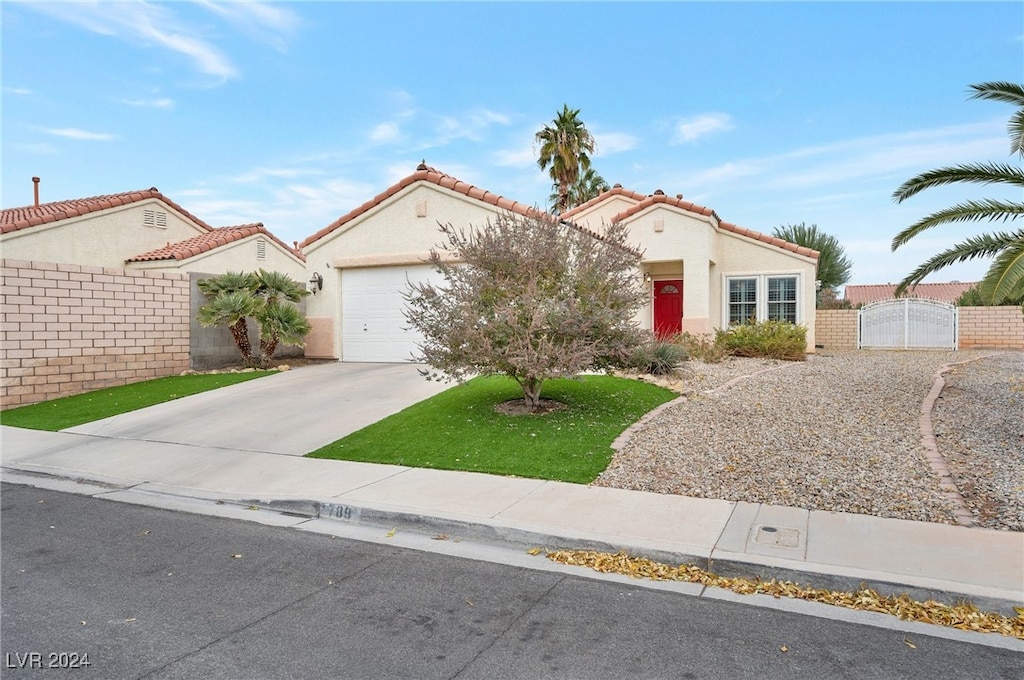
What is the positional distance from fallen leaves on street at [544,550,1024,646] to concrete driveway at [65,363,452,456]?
506cm

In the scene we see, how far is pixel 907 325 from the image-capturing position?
893 inches

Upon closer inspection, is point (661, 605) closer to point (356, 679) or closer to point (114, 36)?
point (356, 679)

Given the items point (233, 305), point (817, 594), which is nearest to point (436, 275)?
point (233, 305)

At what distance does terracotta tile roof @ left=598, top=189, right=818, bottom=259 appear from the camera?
58.8 ft

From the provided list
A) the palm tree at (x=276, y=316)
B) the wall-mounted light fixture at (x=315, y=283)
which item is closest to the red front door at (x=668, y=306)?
the wall-mounted light fixture at (x=315, y=283)

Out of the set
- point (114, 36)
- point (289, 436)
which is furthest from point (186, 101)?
point (289, 436)

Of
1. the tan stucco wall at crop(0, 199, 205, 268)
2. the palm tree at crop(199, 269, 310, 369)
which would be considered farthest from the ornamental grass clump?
the tan stucco wall at crop(0, 199, 205, 268)

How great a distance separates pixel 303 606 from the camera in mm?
4316

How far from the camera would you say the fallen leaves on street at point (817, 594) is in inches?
157

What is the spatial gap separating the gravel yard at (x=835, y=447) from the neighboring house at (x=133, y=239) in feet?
46.2

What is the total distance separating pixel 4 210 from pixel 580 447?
24451 millimetres

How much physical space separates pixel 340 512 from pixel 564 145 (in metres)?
26.5

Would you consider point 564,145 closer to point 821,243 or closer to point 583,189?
point 583,189

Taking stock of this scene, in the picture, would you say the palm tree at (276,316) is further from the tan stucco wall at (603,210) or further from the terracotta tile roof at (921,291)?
the terracotta tile roof at (921,291)
